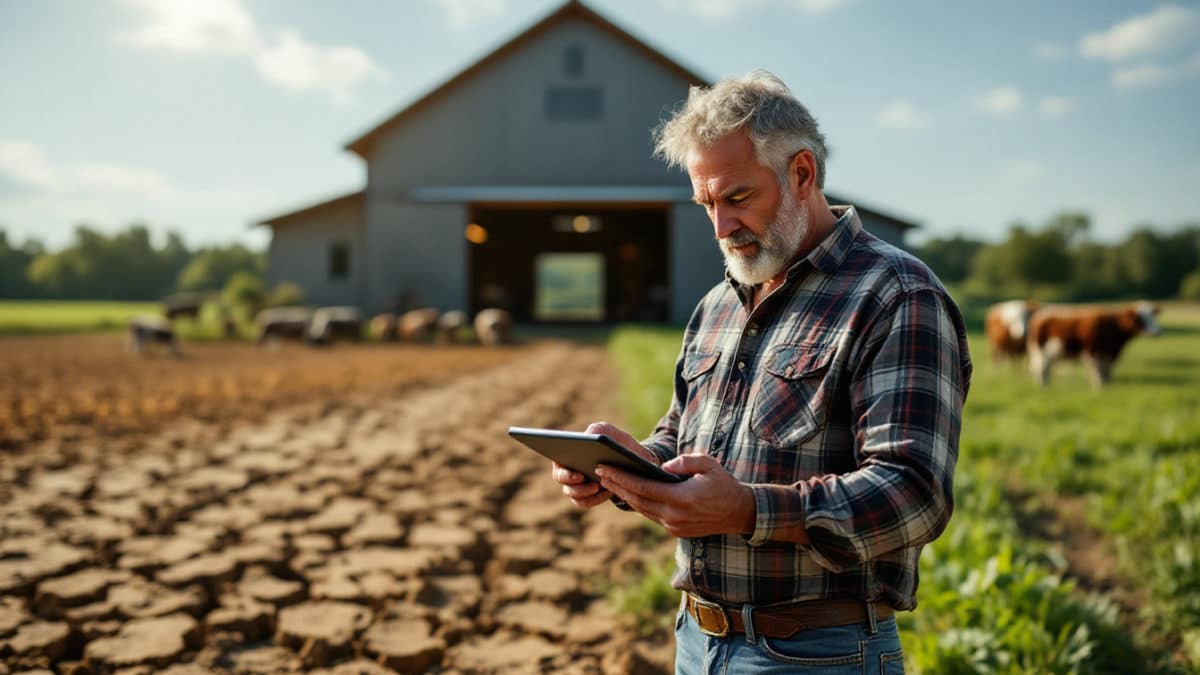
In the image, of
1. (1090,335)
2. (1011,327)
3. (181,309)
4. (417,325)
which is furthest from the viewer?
(181,309)

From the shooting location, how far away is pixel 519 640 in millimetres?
3225

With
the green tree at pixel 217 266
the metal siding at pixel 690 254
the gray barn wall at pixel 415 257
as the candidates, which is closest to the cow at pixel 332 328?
the gray barn wall at pixel 415 257

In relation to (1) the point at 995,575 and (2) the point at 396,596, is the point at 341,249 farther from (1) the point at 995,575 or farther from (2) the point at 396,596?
(1) the point at 995,575

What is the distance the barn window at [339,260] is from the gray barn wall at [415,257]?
993 millimetres

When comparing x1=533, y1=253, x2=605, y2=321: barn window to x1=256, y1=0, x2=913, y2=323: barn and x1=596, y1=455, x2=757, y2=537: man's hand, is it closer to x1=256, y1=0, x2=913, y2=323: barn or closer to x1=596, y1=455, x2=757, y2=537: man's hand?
x1=256, y1=0, x2=913, y2=323: barn

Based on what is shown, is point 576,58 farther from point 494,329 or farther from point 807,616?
point 807,616

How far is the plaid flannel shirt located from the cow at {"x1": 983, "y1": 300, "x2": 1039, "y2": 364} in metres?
10.5

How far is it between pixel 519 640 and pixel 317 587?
40.2 inches

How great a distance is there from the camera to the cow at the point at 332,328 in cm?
1733

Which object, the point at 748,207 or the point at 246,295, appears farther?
the point at 246,295

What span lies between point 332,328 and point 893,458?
17315 millimetres

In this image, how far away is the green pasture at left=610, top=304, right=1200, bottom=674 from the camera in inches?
107

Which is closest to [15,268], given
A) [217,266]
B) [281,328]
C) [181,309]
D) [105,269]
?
[105,269]

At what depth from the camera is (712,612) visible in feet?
5.21
